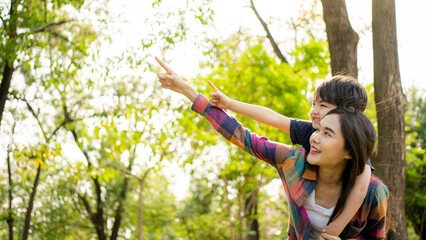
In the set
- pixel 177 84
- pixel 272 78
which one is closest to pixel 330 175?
pixel 177 84

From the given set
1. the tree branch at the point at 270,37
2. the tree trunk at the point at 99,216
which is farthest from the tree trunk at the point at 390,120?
the tree trunk at the point at 99,216

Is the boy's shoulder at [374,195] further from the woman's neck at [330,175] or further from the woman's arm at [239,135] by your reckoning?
the woman's arm at [239,135]

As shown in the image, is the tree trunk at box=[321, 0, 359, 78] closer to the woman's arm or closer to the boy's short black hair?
the boy's short black hair

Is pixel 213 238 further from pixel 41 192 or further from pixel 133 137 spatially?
pixel 41 192

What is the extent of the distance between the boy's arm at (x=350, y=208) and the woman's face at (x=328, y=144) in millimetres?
144

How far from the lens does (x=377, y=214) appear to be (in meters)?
2.05

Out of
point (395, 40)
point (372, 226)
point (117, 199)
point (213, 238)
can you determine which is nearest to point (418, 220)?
point (213, 238)

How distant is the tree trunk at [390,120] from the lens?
14.1ft

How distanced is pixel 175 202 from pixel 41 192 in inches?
223

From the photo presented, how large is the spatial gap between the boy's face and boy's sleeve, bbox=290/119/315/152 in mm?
138

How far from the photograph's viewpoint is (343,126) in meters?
1.95

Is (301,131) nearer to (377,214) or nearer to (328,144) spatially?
(328,144)

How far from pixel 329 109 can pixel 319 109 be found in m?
0.05

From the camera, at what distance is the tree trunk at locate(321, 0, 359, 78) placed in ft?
14.7
